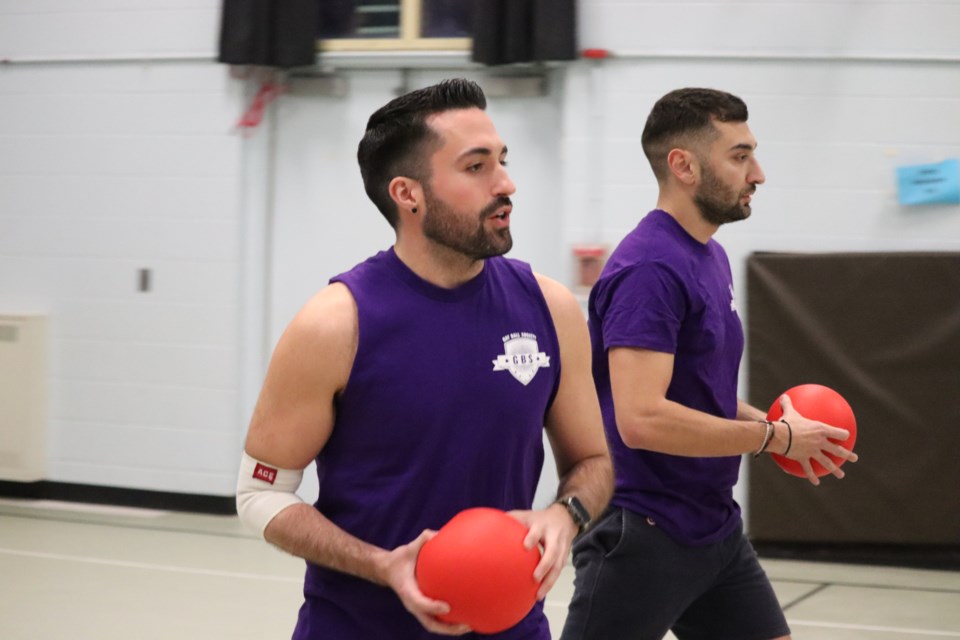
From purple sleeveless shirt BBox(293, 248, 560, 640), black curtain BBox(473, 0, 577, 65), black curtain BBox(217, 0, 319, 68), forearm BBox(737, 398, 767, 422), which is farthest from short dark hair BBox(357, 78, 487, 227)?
black curtain BBox(217, 0, 319, 68)

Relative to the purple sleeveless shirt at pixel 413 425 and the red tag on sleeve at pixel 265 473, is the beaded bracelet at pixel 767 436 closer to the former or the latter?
the purple sleeveless shirt at pixel 413 425

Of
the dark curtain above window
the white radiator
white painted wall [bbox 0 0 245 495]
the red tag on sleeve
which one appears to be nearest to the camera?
the red tag on sleeve

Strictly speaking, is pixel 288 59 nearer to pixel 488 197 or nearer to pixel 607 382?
pixel 607 382

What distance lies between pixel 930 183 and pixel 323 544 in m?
4.31

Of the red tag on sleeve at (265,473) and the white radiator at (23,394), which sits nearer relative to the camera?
the red tag on sleeve at (265,473)

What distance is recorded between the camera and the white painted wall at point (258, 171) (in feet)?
17.6

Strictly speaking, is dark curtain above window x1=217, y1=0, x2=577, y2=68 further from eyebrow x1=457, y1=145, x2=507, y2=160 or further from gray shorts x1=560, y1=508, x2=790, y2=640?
eyebrow x1=457, y1=145, x2=507, y2=160

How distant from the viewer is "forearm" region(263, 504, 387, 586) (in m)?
1.62

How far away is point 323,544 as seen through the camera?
166 cm

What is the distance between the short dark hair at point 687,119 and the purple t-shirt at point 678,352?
0.69ft

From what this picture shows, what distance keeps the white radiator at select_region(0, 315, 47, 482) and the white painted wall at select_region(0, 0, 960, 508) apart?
8 centimetres

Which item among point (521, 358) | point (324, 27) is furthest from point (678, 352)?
point (324, 27)

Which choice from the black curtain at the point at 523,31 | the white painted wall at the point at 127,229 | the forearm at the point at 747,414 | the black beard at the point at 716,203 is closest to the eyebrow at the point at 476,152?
the black beard at the point at 716,203

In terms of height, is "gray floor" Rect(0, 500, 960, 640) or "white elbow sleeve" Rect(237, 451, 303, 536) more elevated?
"white elbow sleeve" Rect(237, 451, 303, 536)
